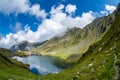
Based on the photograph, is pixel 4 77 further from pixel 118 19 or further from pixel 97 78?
pixel 118 19

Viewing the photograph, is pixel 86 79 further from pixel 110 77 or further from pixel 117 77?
pixel 117 77

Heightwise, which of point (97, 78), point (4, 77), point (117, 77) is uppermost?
point (4, 77)

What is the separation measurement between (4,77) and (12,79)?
1761 millimetres

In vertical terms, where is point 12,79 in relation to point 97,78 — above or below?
above

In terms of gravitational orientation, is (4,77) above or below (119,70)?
above

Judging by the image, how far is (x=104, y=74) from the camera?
1560 inches

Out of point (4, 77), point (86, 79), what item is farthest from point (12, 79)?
point (86, 79)

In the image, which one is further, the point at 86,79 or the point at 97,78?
the point at 86,79

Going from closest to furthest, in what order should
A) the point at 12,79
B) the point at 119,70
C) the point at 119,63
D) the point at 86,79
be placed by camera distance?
the point at 119,70 → the point at 119,63 → the point at 86,79 → the point at 12,79

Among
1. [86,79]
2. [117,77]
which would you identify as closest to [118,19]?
[86,79]

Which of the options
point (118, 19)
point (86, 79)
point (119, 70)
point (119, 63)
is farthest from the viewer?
point (118, 19)

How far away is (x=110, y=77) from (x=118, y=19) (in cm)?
9121

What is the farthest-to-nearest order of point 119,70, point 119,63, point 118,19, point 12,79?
point 118,19, point 12,79, point 119,63, point 119,70

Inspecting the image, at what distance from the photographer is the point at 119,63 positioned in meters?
38.9
